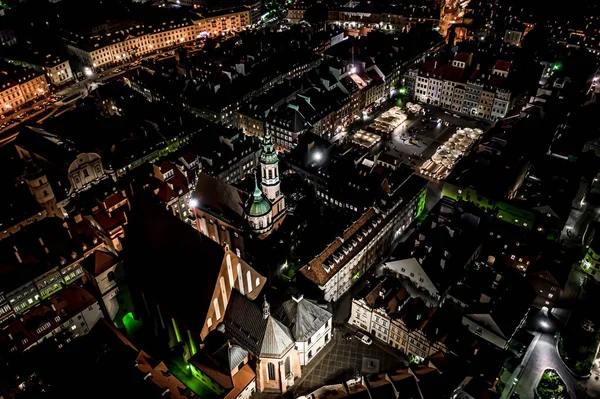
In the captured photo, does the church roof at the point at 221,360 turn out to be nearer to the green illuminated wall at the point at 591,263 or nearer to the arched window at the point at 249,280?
the arched window at the point at 249,280

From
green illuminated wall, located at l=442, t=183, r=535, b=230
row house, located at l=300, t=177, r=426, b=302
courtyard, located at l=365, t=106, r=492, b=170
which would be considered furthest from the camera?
courtyard, located at l=365, t=106, r=492, b=170

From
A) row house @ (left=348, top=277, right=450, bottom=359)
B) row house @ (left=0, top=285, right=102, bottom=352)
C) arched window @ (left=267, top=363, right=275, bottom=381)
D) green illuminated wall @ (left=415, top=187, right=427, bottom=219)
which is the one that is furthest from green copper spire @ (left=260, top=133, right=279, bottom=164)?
green illuminated wall @ (left=415, top=187, right=427, bottom=219)

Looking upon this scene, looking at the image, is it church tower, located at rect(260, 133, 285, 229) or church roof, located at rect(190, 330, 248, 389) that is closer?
church roof, located at rect(190, 330, 248, 389)

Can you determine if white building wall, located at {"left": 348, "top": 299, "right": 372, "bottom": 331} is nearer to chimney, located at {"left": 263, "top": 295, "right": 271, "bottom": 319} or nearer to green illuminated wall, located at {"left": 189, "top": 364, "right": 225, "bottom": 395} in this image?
chimney, located at {"left": 263, "top": 295, "right": 271, "bottom": 319}

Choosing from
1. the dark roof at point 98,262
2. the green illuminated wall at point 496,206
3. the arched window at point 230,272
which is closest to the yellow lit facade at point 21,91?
the dark roof at point 98,262

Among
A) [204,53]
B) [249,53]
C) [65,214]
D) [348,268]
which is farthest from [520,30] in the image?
[65,214]
